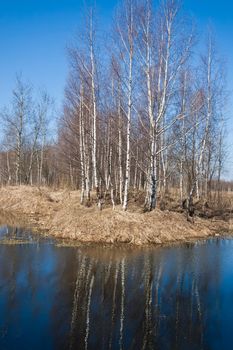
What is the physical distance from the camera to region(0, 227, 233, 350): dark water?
6.81 meters

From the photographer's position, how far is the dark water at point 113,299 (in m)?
6.81

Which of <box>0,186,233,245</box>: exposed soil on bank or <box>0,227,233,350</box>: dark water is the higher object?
<box>0,186,233,245</box>: exposed soil on bank

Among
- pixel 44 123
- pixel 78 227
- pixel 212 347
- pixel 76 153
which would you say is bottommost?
pixel 212 347

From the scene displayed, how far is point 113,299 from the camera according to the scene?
29.2 ft

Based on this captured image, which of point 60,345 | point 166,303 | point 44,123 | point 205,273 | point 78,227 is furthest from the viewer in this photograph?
point 44,123

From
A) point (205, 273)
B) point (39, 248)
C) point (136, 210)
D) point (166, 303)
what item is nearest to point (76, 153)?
point (136, 210)

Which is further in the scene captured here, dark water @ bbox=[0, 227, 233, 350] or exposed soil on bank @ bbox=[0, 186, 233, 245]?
exposed soil on bank @ bbox=[0, 186, 233, 245]

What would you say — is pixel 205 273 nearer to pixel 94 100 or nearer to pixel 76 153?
pixel 94 100

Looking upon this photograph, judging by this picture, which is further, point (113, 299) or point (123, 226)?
point (123, 226)

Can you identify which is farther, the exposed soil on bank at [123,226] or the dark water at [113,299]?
the exposed soil on bank at [123,226]

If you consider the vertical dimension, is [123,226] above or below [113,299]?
above

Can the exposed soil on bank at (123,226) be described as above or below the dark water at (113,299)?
above

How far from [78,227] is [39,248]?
8.92 ft

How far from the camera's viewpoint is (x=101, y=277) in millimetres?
10719
